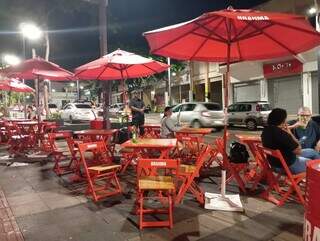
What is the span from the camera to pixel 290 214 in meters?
4.52

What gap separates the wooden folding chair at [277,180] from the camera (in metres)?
4.60

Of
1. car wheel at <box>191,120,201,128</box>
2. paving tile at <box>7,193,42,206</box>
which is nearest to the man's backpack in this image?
paving tile at <box>7,193,42,206</box>

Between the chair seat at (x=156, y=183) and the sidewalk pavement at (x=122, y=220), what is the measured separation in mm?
502

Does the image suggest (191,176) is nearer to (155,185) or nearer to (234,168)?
(155,185)

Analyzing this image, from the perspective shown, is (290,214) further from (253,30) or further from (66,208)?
(66,208)

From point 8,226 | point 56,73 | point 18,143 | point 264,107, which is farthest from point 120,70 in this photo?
point 264,107

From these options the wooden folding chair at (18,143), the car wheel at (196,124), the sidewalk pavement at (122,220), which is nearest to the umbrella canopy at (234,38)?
the sidewalk pavement at (122,220)

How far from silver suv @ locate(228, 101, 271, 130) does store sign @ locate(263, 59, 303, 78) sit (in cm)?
460

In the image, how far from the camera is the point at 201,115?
56.9 ft

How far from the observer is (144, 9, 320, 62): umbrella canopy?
4426 mm

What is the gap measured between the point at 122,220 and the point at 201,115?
43.7 feet

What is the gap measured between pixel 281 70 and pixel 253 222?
2049cm

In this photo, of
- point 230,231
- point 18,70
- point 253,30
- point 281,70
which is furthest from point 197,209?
point 281,70

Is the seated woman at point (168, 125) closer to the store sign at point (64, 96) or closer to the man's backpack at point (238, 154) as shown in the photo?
the man's backpack at point (238, 154)
